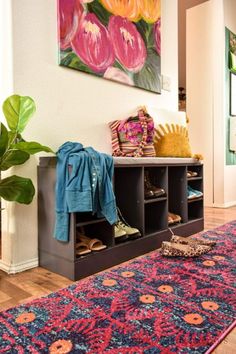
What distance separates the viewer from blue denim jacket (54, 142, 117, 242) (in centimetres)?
149

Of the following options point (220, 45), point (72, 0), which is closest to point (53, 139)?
point (72, 0)

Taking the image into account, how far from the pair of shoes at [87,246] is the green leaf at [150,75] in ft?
4.44

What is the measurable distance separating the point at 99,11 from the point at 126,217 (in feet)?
4.76

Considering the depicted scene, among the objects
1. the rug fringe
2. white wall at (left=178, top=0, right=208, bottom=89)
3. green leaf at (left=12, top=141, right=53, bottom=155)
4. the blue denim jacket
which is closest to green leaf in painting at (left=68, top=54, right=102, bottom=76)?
the blue denim jacket

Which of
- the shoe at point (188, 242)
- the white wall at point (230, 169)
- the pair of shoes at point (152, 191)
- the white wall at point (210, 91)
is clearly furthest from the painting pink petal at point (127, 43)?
the white wall at point (230, 169)

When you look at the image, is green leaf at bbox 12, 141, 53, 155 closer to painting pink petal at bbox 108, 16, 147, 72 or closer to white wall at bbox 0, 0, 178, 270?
white wall at bbox 0, 0, 178, 270

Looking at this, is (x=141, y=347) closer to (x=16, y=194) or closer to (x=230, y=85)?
(x=16, y=194)

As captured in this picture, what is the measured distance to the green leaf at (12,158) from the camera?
4.68 feet

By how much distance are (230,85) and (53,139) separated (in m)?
3.12

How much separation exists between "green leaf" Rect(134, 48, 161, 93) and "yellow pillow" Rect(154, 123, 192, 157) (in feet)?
1.22

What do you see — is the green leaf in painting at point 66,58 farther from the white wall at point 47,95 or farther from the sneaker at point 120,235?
the sneaker at point 120,235

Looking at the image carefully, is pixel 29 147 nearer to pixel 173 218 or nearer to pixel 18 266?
pixel 18 266

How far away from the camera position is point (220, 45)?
382cm

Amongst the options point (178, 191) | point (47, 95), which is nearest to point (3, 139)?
point (47, 95)
